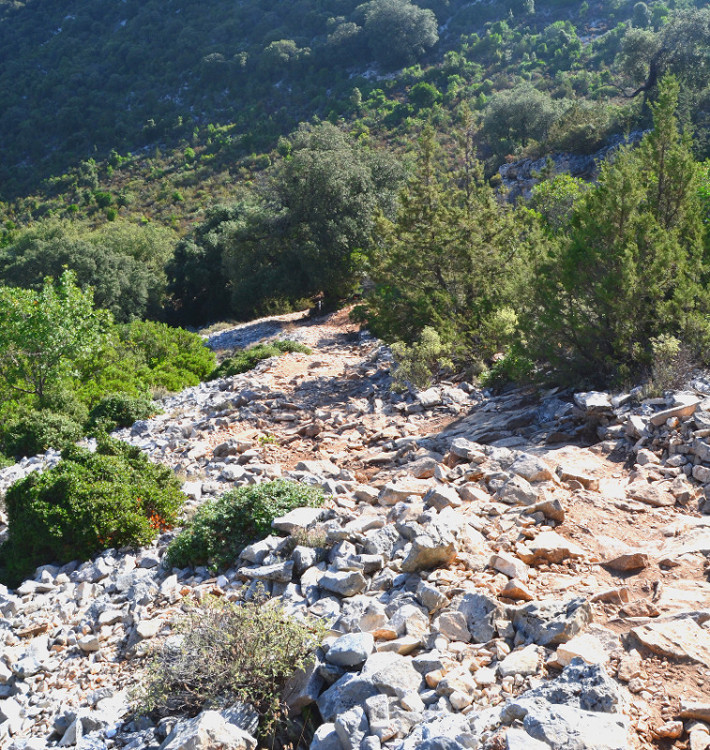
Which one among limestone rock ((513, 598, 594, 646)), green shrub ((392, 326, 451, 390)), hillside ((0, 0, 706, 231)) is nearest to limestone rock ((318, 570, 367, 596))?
limestone rock ((513, 598, 594, 646))

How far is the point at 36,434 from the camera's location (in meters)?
11.6

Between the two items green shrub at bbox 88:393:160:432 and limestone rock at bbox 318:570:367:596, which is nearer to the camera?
limestone rock at bbox 318:570:367:596

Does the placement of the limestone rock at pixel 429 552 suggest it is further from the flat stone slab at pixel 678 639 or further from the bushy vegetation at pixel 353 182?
the bushy vegetation at pixel 353 182

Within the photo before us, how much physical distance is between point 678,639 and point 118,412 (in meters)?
10.7

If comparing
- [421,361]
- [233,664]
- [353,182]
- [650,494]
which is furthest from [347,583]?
[353,182]

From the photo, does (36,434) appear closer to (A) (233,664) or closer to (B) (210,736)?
(A) (233,664)

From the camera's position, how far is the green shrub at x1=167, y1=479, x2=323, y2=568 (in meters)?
5.78

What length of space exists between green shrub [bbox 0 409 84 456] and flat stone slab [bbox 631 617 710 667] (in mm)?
9882

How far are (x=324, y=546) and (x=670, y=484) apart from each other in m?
2.82

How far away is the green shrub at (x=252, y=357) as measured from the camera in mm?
15211

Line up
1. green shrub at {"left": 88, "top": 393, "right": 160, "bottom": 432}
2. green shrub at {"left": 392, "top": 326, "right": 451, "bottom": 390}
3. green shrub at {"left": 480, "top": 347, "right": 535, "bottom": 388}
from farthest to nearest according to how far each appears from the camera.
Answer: green shrub at {"left": 88, "top": 393, "right": 160, "bottom": 432}, green shrub at {"left": 392, "top": 326, "right": 451, "bottom": 390}, green shrub at {"left": 480, "top": 347, "right": 535, "bottom": 388}

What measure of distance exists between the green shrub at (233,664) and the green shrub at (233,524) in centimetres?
171

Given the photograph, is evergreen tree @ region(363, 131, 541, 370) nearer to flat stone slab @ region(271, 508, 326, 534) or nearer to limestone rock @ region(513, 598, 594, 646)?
flat stone slab @ region(271, 508, 326, 534)

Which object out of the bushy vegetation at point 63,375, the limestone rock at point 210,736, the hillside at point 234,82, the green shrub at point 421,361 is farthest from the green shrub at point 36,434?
the hillside at point 234,82
